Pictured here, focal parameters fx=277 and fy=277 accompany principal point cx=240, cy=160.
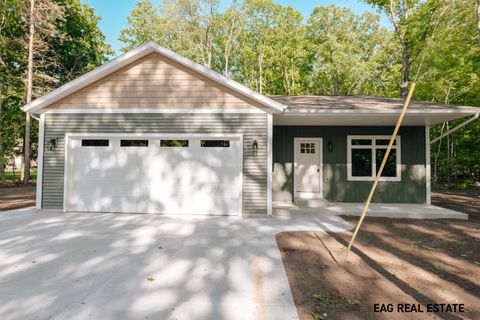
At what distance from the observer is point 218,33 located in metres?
24.8

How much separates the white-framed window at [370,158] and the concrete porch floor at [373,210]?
0.97 metres

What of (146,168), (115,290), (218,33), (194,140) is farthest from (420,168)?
(218,33)

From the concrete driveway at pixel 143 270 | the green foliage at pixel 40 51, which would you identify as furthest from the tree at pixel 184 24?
the concrete driveway at pixel 143 270

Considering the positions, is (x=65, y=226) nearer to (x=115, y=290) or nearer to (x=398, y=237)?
(x=115, y=290)

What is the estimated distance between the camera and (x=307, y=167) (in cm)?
953

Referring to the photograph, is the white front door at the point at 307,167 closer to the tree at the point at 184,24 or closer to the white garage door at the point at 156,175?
the white garage door at the point at 156,175

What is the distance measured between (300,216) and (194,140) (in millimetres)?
3522

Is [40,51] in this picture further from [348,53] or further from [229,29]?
[348,53]

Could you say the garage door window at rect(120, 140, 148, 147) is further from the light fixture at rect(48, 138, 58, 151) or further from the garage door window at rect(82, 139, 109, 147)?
the light fixture at rect(48, 138, 58, 151)

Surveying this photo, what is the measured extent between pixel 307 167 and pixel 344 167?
1.21 meters

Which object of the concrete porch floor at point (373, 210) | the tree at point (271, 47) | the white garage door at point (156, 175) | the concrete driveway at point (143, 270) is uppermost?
the tree at point (271, 47)

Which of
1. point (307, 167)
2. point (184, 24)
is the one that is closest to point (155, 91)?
point (307, 167)

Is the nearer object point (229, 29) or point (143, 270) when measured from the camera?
point (143, 270)

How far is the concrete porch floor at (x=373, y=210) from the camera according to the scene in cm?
729
